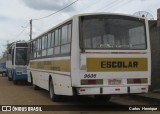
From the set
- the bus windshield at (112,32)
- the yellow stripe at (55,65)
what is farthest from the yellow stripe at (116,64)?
the yellow stripe at (55,65)

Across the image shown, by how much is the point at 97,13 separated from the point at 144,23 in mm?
1802

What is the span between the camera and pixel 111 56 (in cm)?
1307

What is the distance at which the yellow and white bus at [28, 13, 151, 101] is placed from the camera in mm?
12742

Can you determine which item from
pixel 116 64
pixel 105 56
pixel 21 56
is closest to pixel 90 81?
pixel 105 56

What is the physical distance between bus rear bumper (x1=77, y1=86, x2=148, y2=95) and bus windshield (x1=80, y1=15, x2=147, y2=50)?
1.35 metres

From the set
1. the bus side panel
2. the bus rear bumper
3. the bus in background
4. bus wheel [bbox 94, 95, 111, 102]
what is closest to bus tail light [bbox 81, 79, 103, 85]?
the bus rear bumper

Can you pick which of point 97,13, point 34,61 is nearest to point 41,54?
point 34,61

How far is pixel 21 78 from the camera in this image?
90.0 feet

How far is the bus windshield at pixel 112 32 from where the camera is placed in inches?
514

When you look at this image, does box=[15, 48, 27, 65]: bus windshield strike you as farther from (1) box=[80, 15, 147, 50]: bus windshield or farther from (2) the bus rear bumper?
(2) the bus rear bumper

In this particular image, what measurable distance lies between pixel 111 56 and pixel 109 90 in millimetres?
1127

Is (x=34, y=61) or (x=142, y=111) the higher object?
(x=34, y=61)

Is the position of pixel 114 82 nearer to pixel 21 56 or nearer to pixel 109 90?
pixel 109 90

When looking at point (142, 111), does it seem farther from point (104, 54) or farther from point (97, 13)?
point (97, 13)
